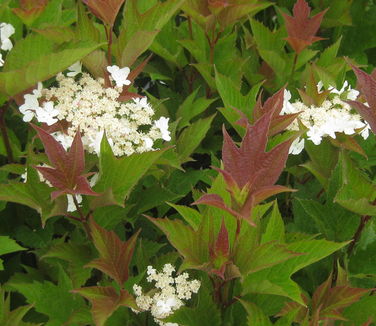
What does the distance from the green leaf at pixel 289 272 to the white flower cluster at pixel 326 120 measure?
330 mm

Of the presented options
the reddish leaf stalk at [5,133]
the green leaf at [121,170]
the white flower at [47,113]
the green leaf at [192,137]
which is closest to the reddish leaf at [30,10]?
the reddish leaf stalk at [5,133]

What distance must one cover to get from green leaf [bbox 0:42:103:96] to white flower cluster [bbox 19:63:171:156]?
45mm

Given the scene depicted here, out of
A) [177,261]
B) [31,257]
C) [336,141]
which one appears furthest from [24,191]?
[336,141]

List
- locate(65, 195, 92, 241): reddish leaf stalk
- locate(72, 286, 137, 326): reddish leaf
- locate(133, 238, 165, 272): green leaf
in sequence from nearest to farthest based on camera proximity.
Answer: locate(72, 286, 137, 326): reddish leaf → locate(65, 195, 92, 241): reddish leaf stalk → locate(133, 238, 165, 272): green leaf

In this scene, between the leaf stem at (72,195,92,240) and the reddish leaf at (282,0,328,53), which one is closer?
the leaf stem at (72,195,92,240)

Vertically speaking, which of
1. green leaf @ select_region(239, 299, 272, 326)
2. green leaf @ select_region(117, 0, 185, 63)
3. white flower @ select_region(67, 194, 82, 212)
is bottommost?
green leaf @ select_region(239, 299, 272, 326)

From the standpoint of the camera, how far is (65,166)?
3.64 ft

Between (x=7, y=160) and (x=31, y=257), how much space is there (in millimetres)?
290

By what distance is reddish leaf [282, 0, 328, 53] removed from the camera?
1.64 m

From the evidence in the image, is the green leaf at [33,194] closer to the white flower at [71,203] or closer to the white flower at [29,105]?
the white flower at [71,203]

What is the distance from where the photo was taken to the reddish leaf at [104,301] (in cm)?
105

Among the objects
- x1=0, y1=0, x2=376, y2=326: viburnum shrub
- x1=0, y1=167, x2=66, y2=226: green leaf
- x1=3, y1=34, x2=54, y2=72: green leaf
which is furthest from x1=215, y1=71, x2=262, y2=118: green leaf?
x1=0, y1=167, x2=66, y2=226: green leaf

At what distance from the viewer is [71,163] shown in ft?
3.63

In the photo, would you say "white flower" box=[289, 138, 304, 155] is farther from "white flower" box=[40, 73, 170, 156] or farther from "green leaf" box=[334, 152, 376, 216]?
"white flower" box=[40, 73, 170, 156]
